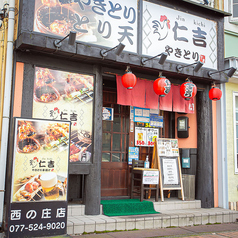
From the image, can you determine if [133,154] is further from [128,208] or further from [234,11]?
[234,11]

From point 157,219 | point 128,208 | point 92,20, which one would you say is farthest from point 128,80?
point 157,219

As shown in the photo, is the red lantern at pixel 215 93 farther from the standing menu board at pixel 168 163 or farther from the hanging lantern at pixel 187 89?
the standing menu board at pixel 168 163

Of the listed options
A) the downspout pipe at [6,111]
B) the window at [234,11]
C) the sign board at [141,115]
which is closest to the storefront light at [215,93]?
the sign board at [141,115]

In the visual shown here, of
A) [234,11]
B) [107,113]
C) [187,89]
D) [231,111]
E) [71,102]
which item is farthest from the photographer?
[234,11]

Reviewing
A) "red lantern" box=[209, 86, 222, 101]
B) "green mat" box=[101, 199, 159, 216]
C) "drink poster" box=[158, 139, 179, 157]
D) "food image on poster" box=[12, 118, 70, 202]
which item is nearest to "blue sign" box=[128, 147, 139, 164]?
"drink poster" box=[158, 139, 179, 157]

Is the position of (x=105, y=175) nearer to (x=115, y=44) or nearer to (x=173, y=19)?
(x=115, y=44)

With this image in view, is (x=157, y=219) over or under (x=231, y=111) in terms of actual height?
under

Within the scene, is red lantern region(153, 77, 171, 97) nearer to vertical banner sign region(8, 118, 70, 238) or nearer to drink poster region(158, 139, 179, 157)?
drink poster region(158, 139, 179, 157)

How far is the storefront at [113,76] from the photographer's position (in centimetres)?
676

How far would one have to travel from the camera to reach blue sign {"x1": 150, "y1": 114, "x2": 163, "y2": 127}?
31.5 ft

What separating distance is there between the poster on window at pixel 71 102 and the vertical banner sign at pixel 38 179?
1.09 meters

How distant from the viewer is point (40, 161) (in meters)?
5.66

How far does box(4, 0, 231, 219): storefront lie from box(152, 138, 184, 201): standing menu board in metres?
0.50

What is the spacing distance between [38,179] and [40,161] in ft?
1.11
